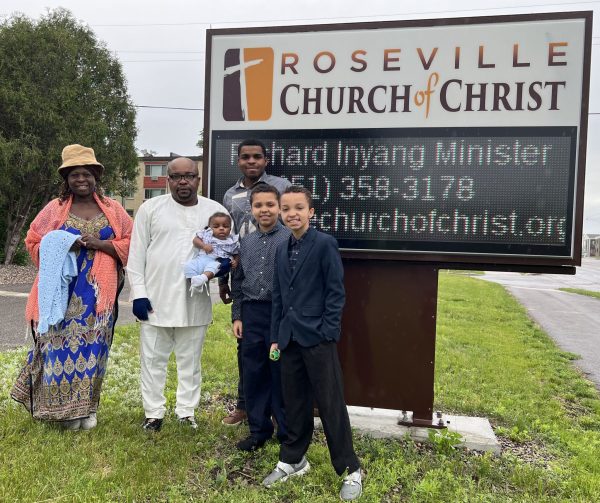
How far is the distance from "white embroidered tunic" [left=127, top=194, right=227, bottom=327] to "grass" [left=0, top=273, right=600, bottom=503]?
95 centimetres

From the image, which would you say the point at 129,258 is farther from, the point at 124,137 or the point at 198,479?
the point at 124,137

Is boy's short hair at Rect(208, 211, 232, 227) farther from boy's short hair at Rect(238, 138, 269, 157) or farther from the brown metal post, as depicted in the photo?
the brown metal post

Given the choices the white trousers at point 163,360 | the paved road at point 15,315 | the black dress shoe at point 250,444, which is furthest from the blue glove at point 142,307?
the paved road at point 15,315

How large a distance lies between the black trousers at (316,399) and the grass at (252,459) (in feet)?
0.76

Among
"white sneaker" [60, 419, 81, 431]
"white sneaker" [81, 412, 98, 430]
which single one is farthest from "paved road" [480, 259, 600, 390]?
"white sneaker" [60, 419, 81, 431]

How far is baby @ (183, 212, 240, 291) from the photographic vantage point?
3545 millimetres

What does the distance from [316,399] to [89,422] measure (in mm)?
1984

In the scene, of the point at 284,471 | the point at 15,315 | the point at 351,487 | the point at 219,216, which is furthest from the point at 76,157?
the point at 15,315

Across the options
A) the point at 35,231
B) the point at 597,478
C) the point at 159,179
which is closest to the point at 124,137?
the point at 35,231

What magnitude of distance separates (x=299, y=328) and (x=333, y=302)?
0.26 m

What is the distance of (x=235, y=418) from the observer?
166 inches

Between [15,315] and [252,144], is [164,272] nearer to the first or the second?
[252,144]

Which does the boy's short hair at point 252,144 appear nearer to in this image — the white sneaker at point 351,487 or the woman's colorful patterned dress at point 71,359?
the woman's colorful patterned dress at point 71,359

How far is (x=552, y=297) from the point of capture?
721 inches
